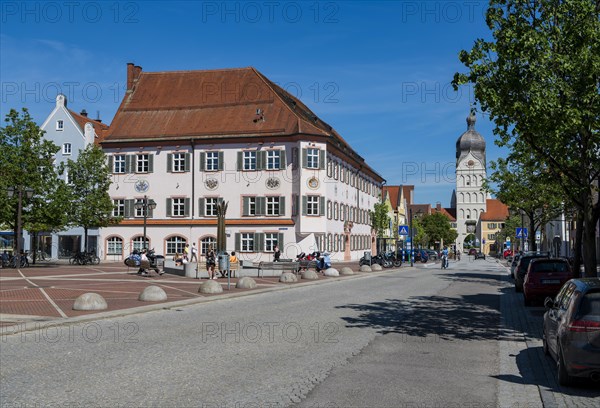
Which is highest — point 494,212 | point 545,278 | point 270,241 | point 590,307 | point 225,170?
point 494,212

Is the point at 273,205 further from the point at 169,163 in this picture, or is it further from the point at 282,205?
the point at 169,163

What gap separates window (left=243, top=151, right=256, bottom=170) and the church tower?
113134 mm

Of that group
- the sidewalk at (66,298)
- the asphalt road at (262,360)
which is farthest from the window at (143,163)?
the asphalt road at (262,360)

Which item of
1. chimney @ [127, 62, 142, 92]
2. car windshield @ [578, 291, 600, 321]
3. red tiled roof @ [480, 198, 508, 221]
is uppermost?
chimney @ [127, 62, 142, 92]

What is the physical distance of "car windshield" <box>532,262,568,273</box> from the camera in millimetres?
19766

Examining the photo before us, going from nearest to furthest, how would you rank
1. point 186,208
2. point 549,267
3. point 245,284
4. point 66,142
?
point 549,267
point 245,284
point 186,208
point 66,142

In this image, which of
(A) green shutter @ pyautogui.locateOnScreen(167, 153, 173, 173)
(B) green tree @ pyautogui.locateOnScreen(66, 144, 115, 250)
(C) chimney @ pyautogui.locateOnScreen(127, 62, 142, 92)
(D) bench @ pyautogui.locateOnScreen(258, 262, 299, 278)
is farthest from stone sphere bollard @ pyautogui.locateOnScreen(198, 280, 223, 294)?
(C) chimney @ pyautogui.locateOnScreen(127, 62, 142, 92)

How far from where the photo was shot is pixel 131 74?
64.6 meters

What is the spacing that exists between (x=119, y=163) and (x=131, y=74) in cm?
1062

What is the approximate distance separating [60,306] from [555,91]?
44.2 feet

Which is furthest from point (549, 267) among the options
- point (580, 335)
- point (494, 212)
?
point (494, 212)

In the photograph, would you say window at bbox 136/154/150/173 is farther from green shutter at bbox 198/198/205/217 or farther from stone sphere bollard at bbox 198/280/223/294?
stone sphere bollard at bbox 198/280/223/294

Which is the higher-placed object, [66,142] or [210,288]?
[66,142]

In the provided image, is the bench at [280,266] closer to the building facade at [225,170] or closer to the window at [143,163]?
the building facade at [225,170]
